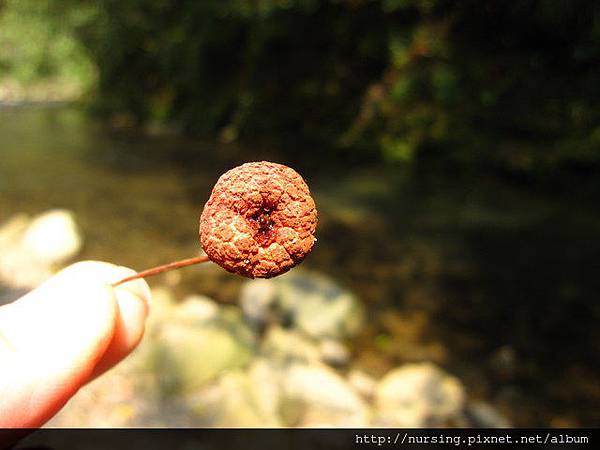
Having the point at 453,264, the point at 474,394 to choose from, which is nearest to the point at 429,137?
the point at 453,264

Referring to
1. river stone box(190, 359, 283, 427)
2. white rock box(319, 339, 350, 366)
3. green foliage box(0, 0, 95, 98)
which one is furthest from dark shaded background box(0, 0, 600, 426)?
green foliage box(0, 0, 95, 98)

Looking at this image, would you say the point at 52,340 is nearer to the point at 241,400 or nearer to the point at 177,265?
the point at 177,265

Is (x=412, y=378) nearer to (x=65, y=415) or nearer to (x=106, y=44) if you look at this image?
(x=65, y=415)

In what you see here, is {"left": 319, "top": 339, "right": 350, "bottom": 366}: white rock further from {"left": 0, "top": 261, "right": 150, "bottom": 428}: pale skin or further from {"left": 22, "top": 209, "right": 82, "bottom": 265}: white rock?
{"left": 22, "top": 209, "right": 82, "bottom": 265}: white rock

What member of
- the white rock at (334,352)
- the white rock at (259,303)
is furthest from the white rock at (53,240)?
the white rock at (334,352)

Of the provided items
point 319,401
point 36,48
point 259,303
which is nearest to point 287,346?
point 259,303

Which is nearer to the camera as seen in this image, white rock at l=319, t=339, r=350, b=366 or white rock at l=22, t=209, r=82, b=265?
white rock at l=319, t=339, r=350, b=366
